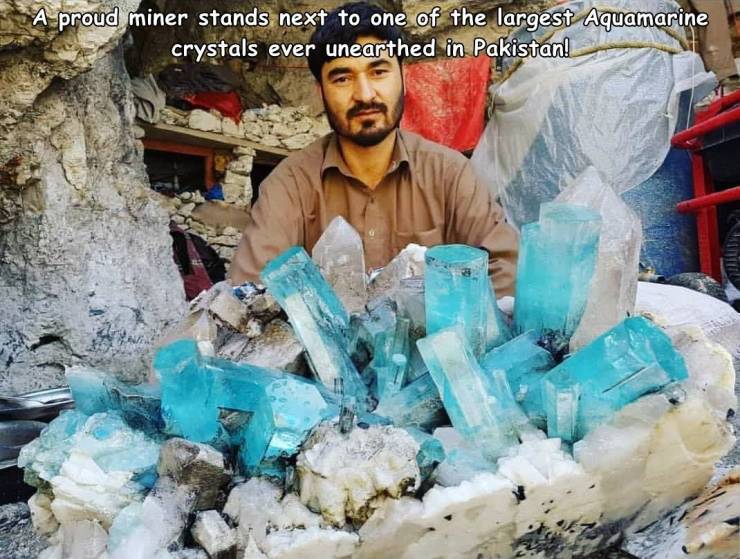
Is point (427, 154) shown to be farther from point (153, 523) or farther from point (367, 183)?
point (153, 523)

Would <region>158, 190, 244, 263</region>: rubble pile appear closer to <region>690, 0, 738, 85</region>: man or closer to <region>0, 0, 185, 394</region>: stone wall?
<region>0, 0, 185, 394</region>: stone wall

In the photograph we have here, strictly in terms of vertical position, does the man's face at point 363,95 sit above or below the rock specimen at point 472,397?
above

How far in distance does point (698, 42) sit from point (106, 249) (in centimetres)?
425

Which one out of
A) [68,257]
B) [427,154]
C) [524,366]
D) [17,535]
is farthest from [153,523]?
[68,257]

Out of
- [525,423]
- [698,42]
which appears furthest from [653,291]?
[698,42]

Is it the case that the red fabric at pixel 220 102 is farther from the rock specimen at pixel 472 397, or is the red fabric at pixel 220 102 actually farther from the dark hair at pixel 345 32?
the rock specimen at pixel 472 397

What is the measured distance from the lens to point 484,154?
346 centimetres

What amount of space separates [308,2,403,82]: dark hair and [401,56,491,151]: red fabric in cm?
242

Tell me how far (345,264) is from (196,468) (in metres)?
0.40

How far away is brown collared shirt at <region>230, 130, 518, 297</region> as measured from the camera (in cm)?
180

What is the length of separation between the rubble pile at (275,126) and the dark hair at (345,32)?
3.04 m

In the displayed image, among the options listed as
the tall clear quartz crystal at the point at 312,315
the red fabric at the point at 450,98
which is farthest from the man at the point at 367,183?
the red fabric at the point at 450,98

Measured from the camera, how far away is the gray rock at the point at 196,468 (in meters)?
0.58

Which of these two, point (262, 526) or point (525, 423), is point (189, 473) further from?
point (525, 423)
